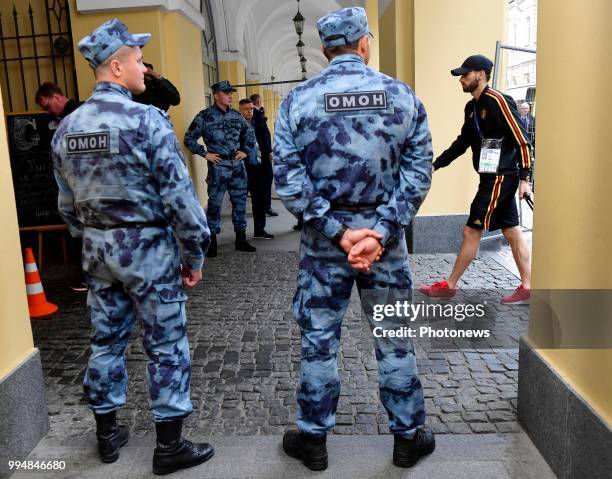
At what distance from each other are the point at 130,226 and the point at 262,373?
5.05 ft

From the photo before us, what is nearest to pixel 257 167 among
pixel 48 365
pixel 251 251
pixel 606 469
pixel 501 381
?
pixel 251 251

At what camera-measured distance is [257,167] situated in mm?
7898

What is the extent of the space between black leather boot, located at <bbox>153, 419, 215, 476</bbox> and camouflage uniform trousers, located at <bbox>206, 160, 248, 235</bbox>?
4647 millimetres

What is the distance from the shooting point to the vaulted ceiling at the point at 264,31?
14953 mm

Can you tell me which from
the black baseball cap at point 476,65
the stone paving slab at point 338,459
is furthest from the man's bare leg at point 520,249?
the stone paving slab at point 338,459

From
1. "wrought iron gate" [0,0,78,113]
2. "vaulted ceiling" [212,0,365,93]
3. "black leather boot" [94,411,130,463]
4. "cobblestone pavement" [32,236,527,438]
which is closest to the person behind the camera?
"black leather boot" [94,411,130,463]

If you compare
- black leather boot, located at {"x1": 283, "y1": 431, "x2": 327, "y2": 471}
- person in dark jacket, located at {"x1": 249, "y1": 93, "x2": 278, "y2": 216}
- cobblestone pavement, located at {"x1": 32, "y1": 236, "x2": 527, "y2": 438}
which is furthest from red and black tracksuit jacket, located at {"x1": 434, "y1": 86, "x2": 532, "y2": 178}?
person in dark jacket, located at {"x1": 249, "y1": 93, "x2": 278, "y2": 216}

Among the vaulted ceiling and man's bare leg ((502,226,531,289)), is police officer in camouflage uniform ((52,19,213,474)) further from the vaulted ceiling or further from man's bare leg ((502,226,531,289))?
the vaulted ceiling

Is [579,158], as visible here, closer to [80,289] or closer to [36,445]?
[36,445]

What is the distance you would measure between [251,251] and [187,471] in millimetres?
4827

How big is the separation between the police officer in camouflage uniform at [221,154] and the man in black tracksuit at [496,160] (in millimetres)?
3301

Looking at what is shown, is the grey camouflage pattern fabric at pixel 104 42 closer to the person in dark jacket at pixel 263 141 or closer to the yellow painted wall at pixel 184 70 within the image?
the yellow painted wall at pixel 184 70

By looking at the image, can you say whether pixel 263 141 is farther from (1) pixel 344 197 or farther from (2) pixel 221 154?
(1) pixel 344 197

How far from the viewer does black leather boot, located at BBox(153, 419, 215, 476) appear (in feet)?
8.83
